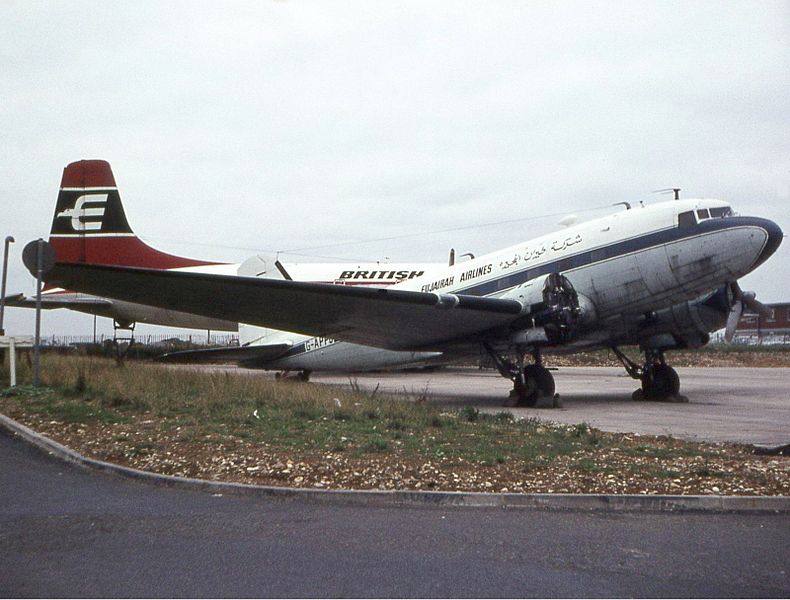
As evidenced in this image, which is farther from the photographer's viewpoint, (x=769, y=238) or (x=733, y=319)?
(x=733, y=319)

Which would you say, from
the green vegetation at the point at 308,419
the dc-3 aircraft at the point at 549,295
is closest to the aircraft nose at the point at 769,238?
the dc-3 aircraft at the point at 549,295

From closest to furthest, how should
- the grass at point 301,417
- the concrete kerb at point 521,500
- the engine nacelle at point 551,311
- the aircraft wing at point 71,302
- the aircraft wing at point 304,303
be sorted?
1. the concrete kerb at point 521,500
2. the grass at point 301,417
3. the aircraft wing at point 304,303
4. the engine nacelle at point 551,311
5. the aircraft wing at point 71,302

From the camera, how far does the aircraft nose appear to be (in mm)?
17031

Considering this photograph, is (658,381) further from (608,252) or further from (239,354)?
(239,354)

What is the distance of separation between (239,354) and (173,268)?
1460 cm

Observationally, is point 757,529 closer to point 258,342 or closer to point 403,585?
point 403,585

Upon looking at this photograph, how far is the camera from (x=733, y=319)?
20672mm

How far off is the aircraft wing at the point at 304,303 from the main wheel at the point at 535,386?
1392 millimetres

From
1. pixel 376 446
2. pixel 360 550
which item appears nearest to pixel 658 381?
pixel 376 446

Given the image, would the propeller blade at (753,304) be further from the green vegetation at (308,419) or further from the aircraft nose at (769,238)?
the green vegetation at (308,419)

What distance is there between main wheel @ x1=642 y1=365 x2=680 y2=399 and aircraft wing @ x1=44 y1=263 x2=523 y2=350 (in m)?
4.67

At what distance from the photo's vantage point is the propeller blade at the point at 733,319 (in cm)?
2012

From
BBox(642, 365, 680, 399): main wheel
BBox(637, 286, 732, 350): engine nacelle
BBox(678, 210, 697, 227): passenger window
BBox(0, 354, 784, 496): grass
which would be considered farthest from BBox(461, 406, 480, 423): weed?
BBox(642, 365, 680, 399): main wheel

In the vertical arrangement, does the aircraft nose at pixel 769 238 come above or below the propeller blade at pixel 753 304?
above
